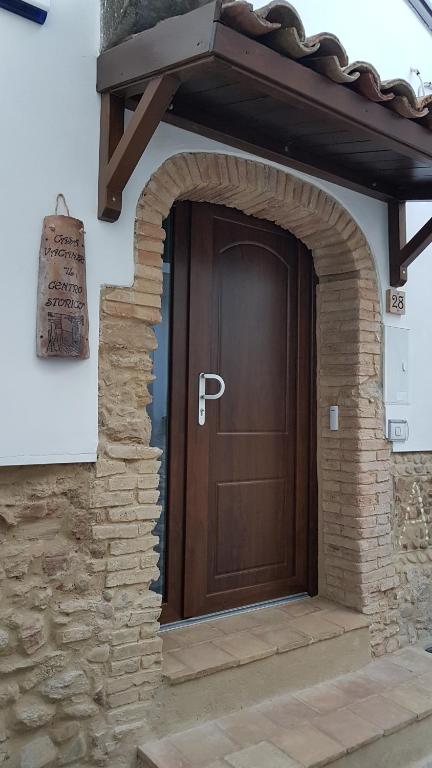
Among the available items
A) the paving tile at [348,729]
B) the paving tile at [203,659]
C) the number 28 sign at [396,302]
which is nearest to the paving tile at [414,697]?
the paving tile at [348,729]

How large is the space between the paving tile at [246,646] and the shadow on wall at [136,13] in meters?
2.79

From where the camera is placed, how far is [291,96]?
100 inches

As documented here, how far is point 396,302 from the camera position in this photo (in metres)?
4.01

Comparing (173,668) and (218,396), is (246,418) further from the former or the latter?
(173,668)

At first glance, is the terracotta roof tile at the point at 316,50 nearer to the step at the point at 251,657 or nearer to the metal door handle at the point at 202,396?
the metal door handle at the point at 202,396

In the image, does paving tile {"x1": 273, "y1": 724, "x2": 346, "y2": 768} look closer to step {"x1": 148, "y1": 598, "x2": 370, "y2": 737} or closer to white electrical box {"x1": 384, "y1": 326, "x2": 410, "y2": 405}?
step {"x1": 148, "y1": 598, "x2": 370, "y2": 737}

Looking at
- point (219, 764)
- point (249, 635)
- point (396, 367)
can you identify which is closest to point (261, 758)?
point (219, 764)

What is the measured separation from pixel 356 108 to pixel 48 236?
145cm

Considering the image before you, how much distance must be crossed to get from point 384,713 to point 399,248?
2.64 metres

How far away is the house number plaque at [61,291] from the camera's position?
8.16ft

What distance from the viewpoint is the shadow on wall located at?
2646mm

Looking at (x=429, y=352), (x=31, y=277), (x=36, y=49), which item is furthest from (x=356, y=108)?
(x=429, y=352)

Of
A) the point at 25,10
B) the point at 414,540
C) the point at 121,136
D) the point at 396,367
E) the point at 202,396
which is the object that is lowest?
the point at 414,540

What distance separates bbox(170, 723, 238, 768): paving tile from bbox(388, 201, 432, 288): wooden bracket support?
2734 mm
